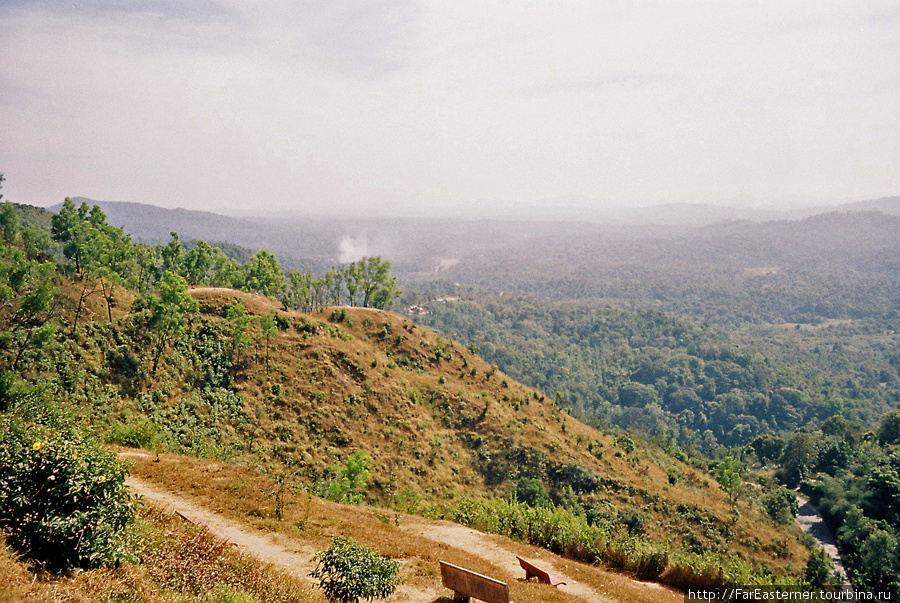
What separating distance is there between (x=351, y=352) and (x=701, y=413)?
442 feet

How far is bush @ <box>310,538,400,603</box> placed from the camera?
36.4 feet

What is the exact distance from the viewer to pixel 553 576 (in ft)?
53.7

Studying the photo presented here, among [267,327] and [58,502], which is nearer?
[58,502]

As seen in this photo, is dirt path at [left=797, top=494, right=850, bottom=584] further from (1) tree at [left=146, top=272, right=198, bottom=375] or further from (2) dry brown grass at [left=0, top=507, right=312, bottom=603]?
(1) tree at [left=146, top=272, right=198, bottom=375]

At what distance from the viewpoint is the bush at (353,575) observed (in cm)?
1111

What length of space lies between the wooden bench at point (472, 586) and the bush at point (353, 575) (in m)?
1.47

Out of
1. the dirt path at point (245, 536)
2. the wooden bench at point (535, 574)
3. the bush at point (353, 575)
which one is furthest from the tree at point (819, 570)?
the dirt path at point (245, 536)

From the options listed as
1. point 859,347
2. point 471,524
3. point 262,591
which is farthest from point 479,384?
point 859,347

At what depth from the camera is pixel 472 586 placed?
38.4 ft

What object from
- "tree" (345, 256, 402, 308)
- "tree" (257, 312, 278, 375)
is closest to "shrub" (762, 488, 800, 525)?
"tree" (345, 256, 402, 308)

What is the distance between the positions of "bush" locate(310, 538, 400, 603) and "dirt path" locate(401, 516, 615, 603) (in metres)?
6.43

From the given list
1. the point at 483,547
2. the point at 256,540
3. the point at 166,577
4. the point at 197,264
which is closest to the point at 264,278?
the point at 197,264

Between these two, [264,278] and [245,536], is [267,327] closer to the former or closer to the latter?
[264,278]

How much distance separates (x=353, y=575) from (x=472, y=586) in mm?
3049
